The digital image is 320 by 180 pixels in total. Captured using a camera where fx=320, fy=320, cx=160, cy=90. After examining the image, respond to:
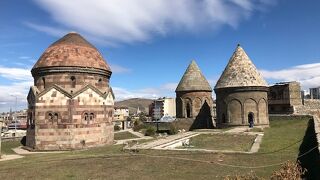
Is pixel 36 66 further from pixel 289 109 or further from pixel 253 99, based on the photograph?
pixel 289 109

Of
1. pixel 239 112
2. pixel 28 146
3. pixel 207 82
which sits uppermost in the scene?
pixel 207 82

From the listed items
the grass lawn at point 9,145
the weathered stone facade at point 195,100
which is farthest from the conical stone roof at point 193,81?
the grass lawn at point 9,145

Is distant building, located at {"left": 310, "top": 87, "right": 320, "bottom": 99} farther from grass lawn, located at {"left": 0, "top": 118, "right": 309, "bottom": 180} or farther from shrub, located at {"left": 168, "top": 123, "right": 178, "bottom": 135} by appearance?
grass lawn, located at {"left": 0, "top": 118, "right": 309, "bottom": 180}

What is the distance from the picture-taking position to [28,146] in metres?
25.5

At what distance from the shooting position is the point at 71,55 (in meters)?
25.5

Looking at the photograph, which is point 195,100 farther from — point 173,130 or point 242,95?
point 242,95

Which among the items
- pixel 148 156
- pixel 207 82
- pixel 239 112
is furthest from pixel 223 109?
pixel 148 156

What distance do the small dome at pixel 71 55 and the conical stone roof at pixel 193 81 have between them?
12933mm

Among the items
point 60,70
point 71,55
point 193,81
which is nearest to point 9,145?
point 60,70

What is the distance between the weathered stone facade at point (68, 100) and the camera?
23984 millimetres

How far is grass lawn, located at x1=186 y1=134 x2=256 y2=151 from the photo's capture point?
61.1 feet

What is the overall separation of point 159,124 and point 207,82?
9285 millimetres

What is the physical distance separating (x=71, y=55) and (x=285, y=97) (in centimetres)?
3761

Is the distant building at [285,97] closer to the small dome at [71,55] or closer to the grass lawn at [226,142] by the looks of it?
the grass lawn at [226,142]
